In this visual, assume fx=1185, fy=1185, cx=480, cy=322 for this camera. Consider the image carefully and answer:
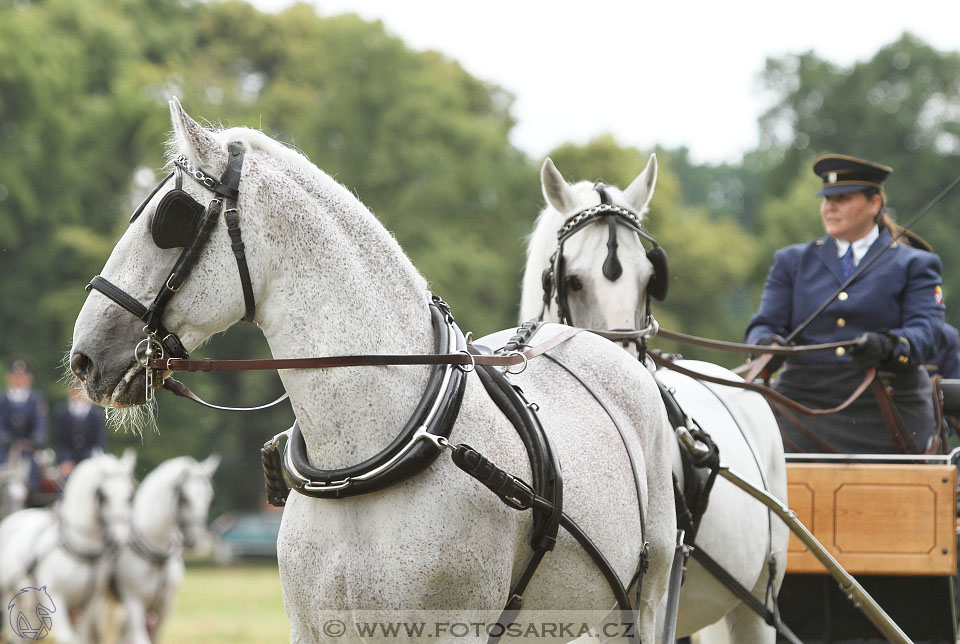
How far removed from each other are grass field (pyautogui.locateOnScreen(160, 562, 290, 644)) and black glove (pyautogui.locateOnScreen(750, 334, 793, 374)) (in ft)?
28.5

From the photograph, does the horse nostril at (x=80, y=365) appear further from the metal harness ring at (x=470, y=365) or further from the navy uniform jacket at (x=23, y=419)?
the navy uniform jacket at (x=23, y=419)

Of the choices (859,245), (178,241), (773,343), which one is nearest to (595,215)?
(773,343)

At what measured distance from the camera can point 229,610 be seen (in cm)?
1805

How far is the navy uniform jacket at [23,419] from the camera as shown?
1642cm

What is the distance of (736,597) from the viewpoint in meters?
4.77

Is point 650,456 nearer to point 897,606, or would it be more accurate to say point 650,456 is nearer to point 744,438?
point 744,438

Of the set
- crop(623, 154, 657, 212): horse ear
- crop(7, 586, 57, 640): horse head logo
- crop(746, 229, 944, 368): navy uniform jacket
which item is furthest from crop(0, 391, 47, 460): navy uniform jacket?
crop(623, 154, 657, 212): horse ear

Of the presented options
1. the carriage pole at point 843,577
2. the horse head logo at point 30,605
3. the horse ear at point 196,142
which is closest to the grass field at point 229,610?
the horse head logo at point 30,605

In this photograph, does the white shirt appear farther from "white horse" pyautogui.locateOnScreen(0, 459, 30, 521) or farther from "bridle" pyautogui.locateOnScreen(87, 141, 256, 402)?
"white horse" pyautogui.locateOnScreen(0, 459, 30, 521)

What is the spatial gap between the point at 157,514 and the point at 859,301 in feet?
30.6

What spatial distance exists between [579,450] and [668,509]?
500 millimetres

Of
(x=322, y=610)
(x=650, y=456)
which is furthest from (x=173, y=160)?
(x=650, y=456)

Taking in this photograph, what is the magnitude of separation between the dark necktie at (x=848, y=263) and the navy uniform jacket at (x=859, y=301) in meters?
0.02

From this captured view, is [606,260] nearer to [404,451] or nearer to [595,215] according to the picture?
[595,215]
